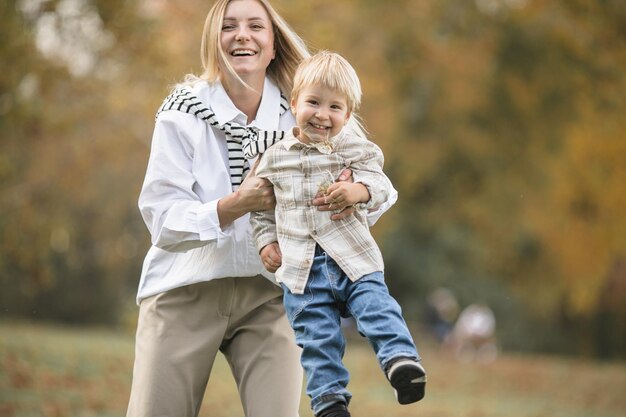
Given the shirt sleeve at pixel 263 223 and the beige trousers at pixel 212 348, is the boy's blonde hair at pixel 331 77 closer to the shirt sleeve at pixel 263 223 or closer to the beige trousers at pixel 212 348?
the shirt sleeve at pixel 263 223

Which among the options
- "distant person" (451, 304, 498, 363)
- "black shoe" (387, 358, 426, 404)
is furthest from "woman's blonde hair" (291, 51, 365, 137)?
"distant person" (451, 304, 498, 363)

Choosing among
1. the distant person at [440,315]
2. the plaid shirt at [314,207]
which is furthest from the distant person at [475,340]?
the plaid shirt at [314,207]

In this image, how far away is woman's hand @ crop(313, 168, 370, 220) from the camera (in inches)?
144

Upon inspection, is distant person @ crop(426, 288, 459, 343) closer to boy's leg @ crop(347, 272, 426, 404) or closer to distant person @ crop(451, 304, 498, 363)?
distant person @ crop(451, 304, 498, 363)

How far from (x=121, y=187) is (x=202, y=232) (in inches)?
715

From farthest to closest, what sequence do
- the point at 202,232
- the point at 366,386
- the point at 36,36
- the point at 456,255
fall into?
1. the point at 456,255
2. the point at 366,386
3. the point at 36,36
4. the point at 202,232

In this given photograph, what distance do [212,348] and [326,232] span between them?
2.40ft

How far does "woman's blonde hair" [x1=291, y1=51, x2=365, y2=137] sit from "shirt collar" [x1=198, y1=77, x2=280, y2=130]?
1.20ft

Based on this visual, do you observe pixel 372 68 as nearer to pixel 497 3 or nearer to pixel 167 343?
pixel 497 3

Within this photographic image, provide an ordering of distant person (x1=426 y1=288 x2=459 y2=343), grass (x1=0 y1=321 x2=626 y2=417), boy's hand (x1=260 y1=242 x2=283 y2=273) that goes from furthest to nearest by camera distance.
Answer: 1. distant person (x1=426 y1=288 x2=459 y2=343)
2. grass (x1=0 y1=321 x2=626 y2=417)
3. boy's hand (x1=260 y1=242 x2=283 y2=273)

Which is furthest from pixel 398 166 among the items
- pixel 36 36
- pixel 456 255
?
pixel 36 36

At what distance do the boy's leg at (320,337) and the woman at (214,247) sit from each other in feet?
0.59

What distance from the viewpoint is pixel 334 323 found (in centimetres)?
367

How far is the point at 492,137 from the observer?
69.1 feet
